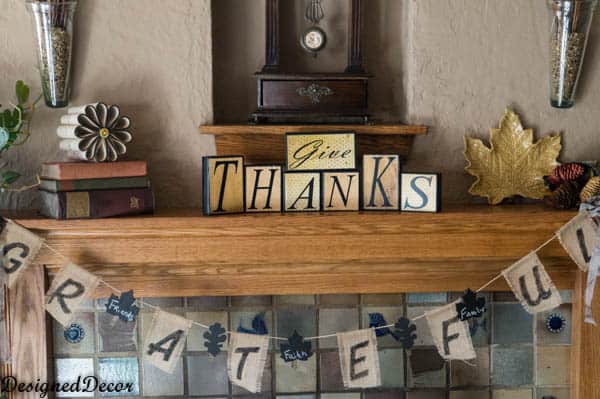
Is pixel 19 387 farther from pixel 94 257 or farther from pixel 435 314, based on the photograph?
pixel 435 314

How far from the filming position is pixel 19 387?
6.22ft

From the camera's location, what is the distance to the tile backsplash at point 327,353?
2.00m

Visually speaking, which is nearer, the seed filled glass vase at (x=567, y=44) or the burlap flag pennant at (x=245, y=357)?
the burlap flag pennant at (x=245, y=357)

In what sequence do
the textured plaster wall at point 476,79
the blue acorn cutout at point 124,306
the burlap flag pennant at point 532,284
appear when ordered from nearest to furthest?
the blue acorn cutout at point 124,306
the burlap flag pennant at point 532,284
the textured plaster wall at point 476,79

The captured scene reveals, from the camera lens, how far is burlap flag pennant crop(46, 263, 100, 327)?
1.75 meters

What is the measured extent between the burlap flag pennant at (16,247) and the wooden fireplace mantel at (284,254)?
0.03 meters

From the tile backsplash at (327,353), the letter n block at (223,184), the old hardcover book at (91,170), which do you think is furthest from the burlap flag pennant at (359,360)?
the old hardcover book at (91,170)

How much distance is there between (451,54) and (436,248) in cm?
52

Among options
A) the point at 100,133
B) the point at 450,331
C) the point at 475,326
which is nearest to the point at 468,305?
the point at 450,331

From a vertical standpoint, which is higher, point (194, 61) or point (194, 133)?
point (194, 61)

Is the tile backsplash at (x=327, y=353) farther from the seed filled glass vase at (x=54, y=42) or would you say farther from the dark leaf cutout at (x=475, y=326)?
the seed filled glass vase at (x=54, y=42)

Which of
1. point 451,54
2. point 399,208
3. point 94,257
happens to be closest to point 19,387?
point 94,257

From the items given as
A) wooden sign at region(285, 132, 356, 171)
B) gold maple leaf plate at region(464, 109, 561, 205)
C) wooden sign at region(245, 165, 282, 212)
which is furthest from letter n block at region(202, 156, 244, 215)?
gold maple leaf plate at region(464, 109, 561, 205)

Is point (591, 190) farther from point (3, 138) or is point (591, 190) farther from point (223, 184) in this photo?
point (3, 138)
